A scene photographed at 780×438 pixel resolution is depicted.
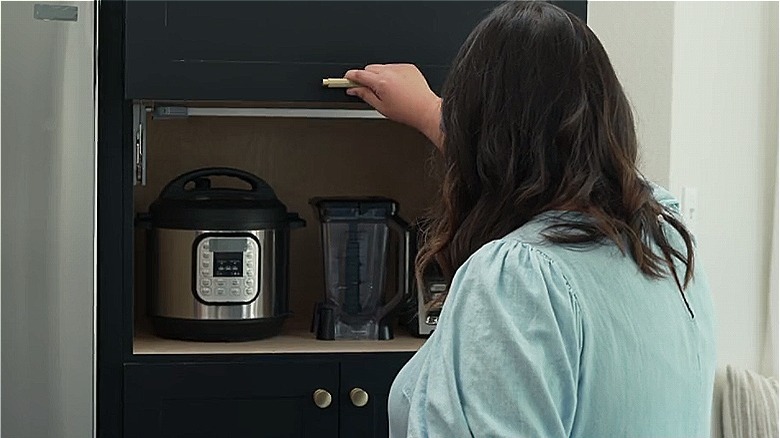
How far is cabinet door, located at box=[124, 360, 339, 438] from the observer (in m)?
1.83

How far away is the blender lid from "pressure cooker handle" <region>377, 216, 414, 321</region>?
0.02 metres

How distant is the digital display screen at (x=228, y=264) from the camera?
192cm

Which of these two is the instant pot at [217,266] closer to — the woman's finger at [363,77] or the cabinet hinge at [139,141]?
the cabinet hinge at [139,141]

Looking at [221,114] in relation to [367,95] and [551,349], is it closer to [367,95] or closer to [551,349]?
[367,95]

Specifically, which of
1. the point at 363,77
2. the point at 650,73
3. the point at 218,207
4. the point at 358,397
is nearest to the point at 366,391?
the point at 358,397

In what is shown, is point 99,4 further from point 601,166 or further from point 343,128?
point 601,166

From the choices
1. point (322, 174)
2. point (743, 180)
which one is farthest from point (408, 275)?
point (743, 180)

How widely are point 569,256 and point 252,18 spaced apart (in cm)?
89

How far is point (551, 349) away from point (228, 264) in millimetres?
963

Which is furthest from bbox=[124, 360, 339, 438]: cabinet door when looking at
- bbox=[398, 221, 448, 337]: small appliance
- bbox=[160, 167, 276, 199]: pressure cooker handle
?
bbox=[160, 167, 276, 199]: pressure cooker handle

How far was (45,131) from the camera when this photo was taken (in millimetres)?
1575

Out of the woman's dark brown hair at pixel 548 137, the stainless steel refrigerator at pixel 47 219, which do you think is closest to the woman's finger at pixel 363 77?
the stainless steel refrigerator at pixel 47 219

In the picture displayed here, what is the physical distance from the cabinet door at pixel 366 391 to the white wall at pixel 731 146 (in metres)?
0.64

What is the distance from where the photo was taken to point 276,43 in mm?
1816
